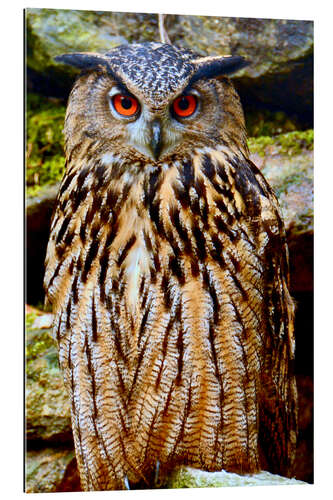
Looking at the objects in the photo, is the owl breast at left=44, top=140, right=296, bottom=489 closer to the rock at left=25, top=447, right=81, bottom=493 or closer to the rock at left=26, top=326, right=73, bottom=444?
the rock at left=26, top=326, right=73, bottom=444

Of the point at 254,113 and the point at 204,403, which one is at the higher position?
the point at 254,113

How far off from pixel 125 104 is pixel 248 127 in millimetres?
618

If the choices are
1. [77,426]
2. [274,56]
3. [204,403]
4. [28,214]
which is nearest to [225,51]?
[274,56]

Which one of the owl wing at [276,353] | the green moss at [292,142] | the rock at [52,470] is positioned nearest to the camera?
the owl wing at [276,353]

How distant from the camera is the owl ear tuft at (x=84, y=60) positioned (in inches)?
102

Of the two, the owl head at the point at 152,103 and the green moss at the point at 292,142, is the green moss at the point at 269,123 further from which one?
the owl head at the point at 152,103

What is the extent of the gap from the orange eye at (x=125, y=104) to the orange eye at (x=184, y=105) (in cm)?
13

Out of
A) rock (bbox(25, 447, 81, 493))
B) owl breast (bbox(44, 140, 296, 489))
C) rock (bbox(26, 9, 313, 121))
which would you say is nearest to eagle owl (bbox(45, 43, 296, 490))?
owl breast (bbox(44, 140, 296, 489))

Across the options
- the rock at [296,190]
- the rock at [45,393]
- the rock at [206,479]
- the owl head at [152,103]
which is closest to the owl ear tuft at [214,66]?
the owl head at [152,103]

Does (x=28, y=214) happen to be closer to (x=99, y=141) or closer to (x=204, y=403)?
(x=99, y=141)

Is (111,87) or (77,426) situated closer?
(111,87)

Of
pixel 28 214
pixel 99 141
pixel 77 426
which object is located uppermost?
pixel 99 141

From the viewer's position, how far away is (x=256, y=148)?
9.70 ft

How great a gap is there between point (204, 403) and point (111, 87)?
1.13 meters
